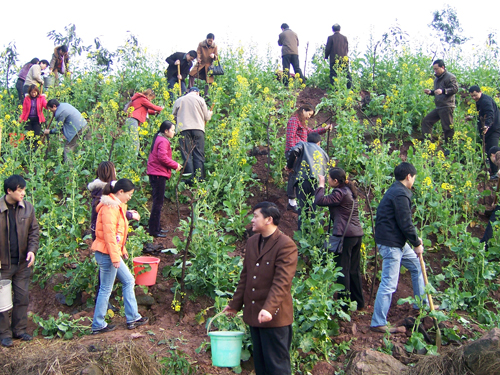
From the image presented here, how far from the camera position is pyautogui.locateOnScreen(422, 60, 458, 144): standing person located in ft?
30.9

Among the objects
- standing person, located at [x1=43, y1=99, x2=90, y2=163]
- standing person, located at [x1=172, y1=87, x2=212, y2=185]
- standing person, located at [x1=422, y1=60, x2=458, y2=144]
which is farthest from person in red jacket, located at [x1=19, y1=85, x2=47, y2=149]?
standing person, located at [x1=422, y1=60, x2=458, y2=144]

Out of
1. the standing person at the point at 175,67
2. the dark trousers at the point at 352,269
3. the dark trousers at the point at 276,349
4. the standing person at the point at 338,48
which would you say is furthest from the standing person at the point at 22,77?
the dark trousers at the point at 276,349

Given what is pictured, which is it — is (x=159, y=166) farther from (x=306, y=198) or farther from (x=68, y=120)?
(x=68, y=120)

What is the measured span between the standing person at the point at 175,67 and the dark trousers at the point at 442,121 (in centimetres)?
536

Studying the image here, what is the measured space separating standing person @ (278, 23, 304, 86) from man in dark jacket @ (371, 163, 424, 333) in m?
7.72

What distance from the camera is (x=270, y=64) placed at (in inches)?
543

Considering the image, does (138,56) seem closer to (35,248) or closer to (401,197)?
(35,248)

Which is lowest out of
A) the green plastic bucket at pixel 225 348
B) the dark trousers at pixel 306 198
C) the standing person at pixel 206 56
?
the green plastic bucket at pixel 225 348

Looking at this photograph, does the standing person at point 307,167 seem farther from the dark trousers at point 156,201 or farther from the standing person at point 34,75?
the standing person at point 34,75

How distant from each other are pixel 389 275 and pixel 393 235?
0.44 meters

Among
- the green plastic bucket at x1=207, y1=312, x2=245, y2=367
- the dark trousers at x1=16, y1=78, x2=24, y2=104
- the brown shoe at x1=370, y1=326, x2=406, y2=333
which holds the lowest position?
the brown shoe at x1=370, y1=326, x2=406, y2=333

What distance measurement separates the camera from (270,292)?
12.0 feet

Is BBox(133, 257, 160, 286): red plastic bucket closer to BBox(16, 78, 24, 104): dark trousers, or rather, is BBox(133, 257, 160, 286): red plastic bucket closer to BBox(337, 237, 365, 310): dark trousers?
BBox(337, 237, 365, 310): dark trousers

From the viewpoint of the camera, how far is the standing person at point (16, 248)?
5.11m
